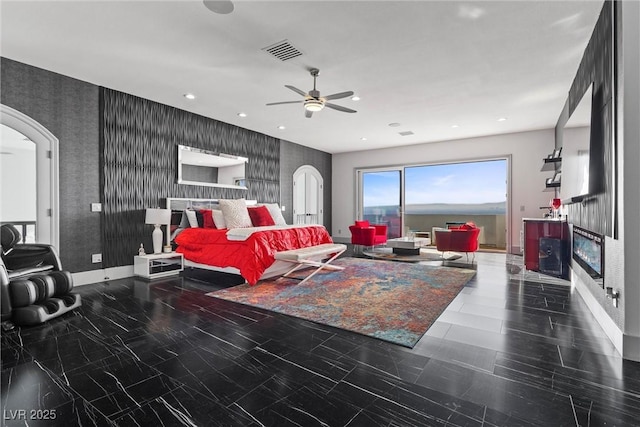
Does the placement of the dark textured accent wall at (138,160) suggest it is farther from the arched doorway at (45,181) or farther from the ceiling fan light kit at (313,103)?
the ceiling fan light kit at (313,103)

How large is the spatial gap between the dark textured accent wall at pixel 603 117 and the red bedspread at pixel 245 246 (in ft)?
11.5

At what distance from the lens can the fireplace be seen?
270 centimetres

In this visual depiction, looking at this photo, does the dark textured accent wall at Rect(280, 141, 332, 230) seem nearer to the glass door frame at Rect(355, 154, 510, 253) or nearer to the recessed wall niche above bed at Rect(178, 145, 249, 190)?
the glass door frame at Rect(355, 154, 510, 253)

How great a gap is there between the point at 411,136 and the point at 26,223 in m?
7.21

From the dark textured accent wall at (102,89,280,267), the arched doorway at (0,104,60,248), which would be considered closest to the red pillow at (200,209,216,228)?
the dark textured accent wall at (102,89,280,267)

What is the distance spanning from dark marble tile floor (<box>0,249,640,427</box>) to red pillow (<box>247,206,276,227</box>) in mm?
2723

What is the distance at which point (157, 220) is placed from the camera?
4793mm

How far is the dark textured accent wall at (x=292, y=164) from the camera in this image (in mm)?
8109

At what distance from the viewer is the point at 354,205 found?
32.1 ft

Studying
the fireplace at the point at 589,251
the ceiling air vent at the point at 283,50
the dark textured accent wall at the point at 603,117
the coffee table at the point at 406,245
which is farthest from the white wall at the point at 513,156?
the ceiling air vent at the point at 283,50

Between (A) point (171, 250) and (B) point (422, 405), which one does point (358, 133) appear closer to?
(A) point (171, 250)

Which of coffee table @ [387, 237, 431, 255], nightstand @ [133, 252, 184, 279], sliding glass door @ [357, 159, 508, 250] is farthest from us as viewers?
sliding glass door @ [357, 159, 508, 250]

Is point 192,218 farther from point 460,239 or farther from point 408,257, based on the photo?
point 460,239

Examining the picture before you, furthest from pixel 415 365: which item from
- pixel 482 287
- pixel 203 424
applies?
pixel 482 287
